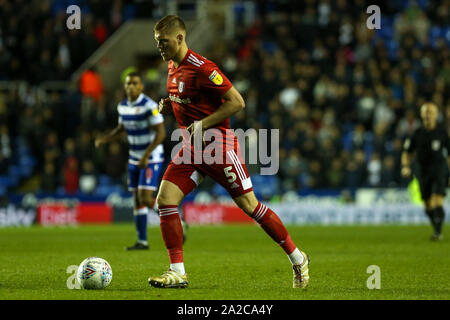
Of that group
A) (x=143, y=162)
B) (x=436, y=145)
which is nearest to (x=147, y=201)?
(x=143, y=162)

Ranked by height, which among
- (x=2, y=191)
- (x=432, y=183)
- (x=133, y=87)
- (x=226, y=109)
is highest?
(x=133, y=87)

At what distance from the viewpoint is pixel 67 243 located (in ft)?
46.3

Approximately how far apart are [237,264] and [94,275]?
10.1ft

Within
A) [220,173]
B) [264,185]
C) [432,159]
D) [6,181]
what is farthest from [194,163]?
[6,181]

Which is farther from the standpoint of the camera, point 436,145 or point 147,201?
point 436,145

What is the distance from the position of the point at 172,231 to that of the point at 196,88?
1327 mm

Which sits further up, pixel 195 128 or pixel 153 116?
pixel 153 116

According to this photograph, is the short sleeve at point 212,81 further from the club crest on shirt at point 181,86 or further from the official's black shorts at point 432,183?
the official's black shorts at point 432,183

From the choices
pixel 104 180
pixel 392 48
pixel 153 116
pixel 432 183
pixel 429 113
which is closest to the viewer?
pixel 153 116

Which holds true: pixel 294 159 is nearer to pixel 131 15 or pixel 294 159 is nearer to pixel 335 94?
pixel 335 94

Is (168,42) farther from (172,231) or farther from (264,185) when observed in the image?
(264,185)

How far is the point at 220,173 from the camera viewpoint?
25.2 feet

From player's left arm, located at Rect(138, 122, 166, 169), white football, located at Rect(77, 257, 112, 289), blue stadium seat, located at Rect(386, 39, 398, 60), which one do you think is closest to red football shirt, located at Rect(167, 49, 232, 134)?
white football, located at Rect(77, 257, 112, 289)

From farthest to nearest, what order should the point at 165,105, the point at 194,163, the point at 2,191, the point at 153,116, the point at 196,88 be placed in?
1. the point at 2,191
2. the point at 153,116
3. the point at 165,105
4. the point at 194,163
5. the point at 196,88
